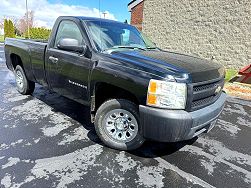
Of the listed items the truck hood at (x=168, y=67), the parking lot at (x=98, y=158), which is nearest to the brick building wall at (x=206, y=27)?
the parking lot at (x=98, y=158)

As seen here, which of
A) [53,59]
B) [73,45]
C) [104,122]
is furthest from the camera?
[53,59]

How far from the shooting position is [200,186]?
9.87 feet

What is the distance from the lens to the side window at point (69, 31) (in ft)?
13.8

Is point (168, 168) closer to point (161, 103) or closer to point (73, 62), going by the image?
point (161, 103)

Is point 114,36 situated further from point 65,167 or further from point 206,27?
point 206,27

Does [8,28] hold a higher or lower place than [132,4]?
lower

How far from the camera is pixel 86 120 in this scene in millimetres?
4945

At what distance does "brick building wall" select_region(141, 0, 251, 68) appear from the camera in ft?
41.5

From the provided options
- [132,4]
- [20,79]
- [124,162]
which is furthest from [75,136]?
[132,4]

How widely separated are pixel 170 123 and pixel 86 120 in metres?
2.36

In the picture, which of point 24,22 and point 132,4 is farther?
point 24,22

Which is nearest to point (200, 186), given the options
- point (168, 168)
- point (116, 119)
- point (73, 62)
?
point (168, 168)

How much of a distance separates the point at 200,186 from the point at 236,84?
7.98 m

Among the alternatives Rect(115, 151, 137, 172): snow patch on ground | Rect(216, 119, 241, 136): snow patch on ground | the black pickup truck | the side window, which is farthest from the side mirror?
Rect(216, 119, 241, 136): snow patch on ground
